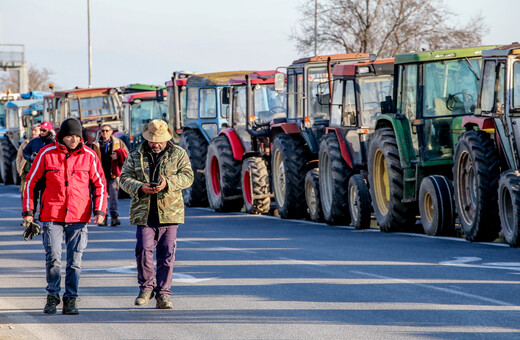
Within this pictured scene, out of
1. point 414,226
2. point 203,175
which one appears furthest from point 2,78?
point 414,226

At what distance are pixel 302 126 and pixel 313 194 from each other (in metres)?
1.33

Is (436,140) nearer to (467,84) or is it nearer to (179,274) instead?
(467,84)

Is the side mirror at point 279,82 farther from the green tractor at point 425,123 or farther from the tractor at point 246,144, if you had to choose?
the green tractor at point 425,123

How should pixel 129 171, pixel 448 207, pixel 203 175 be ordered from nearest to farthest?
pixel 129 171, pixel 448 207, pixel 203 175

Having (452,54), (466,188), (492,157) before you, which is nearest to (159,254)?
(492,157)

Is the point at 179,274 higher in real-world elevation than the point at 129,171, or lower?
lower

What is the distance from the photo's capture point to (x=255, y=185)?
24.4 meters

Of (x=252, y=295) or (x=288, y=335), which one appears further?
(x=252, y=295)

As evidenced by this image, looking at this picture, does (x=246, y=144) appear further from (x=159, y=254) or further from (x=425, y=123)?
(x=159, y=254)

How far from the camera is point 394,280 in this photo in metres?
12.6

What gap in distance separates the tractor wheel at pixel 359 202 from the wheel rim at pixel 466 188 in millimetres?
3105

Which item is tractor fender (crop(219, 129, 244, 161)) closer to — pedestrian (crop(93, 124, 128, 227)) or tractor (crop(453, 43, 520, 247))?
pedestrian (crop(93, 124, 128, 227))

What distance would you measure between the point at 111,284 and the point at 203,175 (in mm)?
14968

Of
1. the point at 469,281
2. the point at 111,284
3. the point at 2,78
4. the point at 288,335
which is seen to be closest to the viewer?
the point at 288,335
